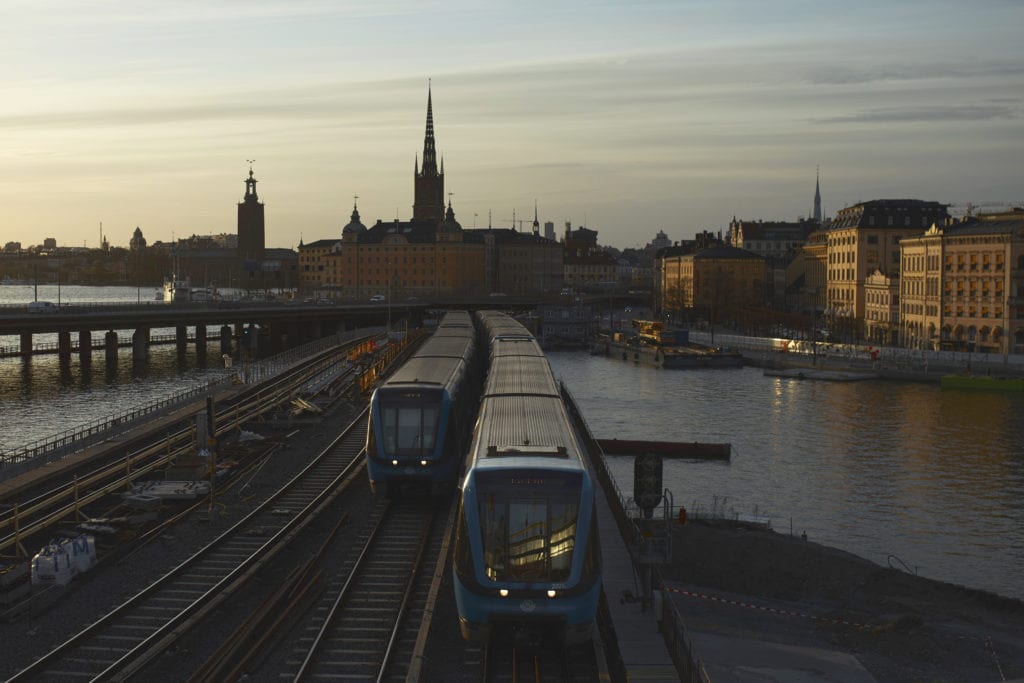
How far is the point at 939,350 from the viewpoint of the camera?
90.4 meters

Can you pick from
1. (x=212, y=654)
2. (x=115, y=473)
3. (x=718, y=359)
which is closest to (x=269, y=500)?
(x=115, y=473)

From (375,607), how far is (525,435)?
3562mm

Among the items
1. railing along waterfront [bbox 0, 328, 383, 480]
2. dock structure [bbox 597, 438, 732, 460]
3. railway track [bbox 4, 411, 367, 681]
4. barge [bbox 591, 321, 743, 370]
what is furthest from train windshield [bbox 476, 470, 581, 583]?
barge [bbox 591, 321, 743, 370]

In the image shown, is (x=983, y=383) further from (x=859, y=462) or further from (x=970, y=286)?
(x=859, y=462)

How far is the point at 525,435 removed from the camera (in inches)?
712

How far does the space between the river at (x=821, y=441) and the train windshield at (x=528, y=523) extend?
675 inches

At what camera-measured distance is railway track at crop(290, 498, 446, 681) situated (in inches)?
612

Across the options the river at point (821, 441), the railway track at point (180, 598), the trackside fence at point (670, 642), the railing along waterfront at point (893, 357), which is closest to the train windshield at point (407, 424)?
the railway track at point (180, 598)

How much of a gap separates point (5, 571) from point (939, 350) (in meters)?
82.8

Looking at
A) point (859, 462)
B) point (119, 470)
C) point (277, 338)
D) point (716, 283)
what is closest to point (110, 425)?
point (119, 470)

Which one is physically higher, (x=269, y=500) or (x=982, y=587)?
(x=269, y=500)

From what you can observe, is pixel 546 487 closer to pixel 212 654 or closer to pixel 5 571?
pixel 212 654

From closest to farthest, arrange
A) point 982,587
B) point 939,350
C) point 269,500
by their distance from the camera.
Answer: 1. point 269,500
2. point 982,587
3. point 939,350

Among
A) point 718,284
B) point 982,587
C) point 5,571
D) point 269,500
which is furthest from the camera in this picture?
point 718,284
